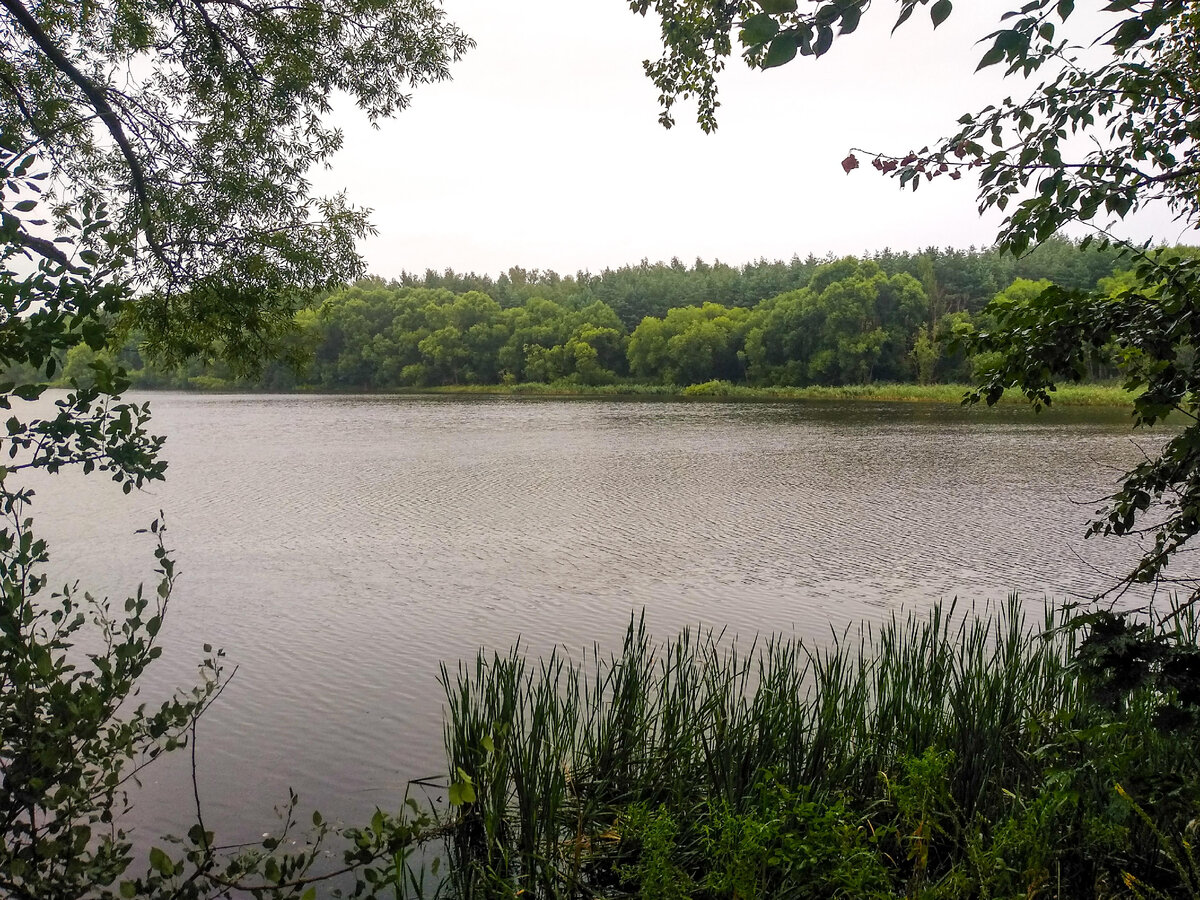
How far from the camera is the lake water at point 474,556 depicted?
6941 mm

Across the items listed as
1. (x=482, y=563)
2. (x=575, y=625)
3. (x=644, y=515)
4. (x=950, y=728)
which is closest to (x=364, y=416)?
(x=644, y=515)

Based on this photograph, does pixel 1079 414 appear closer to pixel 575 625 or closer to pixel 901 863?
pixel 575 625

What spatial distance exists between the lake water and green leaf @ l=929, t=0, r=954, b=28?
531cm

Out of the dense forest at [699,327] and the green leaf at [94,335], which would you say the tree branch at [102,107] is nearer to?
the green leaf at [94,335]

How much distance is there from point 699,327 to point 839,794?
7976 cm

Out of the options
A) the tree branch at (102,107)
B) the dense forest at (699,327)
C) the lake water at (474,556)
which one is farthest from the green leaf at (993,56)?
the dense forest at (699,327)

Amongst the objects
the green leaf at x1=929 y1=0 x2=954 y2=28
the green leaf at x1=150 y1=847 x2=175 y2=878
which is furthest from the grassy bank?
the green leaf at x1=150 y1=847 x2=175 y2=878

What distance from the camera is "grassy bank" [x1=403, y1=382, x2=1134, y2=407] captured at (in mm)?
49531

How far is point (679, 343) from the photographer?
81188 mm

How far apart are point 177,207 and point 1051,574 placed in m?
11.4

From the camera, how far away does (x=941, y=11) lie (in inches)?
72.3

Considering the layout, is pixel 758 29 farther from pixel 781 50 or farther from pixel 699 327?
pixel 699 327

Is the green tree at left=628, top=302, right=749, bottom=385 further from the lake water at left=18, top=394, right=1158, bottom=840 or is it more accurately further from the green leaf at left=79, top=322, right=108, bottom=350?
the green leaf at left=79, top=322, right=108, bottom=350

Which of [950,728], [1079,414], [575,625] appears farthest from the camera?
[1079,414]
